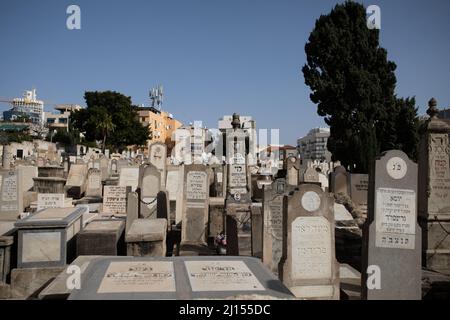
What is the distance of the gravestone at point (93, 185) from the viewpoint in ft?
47.9

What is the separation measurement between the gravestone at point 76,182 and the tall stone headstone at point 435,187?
13431 millimetres

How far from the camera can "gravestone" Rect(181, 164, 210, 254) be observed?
8008 millimetres

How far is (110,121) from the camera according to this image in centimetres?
4819

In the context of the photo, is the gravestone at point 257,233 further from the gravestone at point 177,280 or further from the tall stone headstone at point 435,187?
the tall stone headstone at point 435,187

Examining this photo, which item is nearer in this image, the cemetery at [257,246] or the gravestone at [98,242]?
the cemetery at [257,246]

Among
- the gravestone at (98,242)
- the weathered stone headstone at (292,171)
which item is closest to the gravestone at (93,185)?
the weathered stone headstone at (292,171)

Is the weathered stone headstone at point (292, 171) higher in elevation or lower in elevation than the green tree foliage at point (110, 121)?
lower

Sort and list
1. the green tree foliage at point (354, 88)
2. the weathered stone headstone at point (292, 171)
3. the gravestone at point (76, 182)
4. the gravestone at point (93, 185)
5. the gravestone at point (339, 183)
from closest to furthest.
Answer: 1. the gravestone at point (339, 183)
2. the gravestone at point (93, 185)
3. the gravestone at point (76, 182)
4. the weathered stone headstone at point (292, 171)
5. the green tree foliage at point (354, 88)

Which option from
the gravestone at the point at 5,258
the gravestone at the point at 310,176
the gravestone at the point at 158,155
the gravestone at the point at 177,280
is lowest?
the gravestone at the point at 5,258

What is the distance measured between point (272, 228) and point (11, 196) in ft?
24.1

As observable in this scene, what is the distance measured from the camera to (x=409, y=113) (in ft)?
81.7

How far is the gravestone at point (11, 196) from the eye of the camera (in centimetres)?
898

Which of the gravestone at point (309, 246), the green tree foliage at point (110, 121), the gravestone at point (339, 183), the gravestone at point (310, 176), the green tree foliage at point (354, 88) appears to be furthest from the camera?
the green tree foliage at point (110, 121)

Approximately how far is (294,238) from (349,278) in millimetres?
1481
